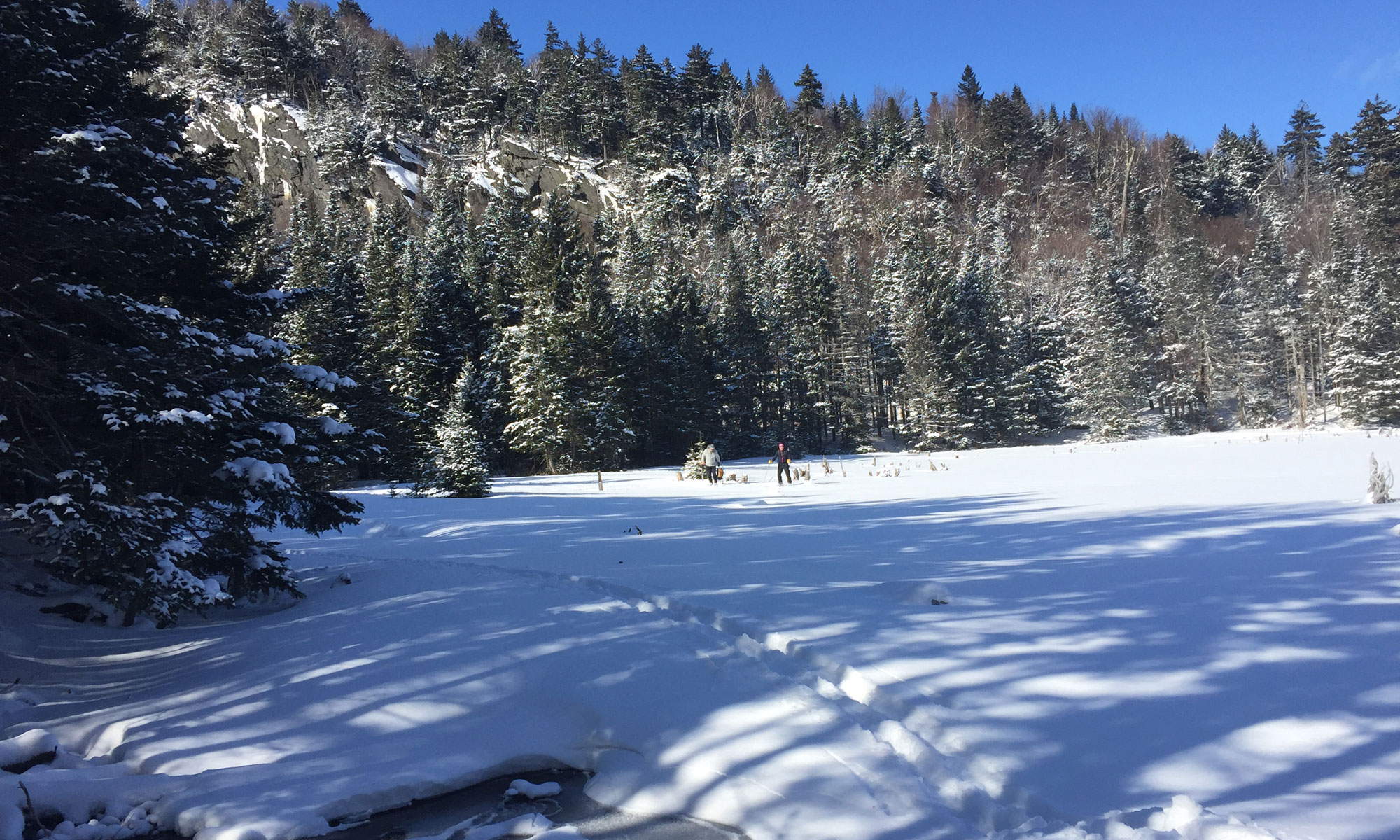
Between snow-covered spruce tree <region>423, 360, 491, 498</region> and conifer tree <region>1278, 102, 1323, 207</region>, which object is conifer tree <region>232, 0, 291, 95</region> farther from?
conifer tree <region>1278, 102, 1323, 207</region>

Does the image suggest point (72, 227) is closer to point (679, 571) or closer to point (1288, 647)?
point (679, 571)

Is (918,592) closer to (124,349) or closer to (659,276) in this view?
(124,349)

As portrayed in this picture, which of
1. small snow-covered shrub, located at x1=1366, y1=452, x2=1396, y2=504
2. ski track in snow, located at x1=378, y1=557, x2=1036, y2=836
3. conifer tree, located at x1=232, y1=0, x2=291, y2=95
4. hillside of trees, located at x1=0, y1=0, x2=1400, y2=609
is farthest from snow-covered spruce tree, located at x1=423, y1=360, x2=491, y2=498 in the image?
conifer tree, located at x1=232, y1=0, x2=291, y2=95

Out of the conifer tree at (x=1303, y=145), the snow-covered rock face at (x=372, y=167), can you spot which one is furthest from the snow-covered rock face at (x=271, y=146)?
the conifer tree at (x=1303, y=145)

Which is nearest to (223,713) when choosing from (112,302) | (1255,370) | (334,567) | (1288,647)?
(112,302)

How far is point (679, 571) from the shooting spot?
886 centimetres

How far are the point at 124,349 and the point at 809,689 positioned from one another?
7.63m

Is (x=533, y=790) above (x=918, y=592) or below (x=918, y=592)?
below

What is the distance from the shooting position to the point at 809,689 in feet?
16.1

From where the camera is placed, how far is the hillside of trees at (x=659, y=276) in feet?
25.6

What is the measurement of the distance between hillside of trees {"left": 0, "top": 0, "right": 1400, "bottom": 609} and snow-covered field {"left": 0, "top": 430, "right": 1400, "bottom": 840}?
162 cm

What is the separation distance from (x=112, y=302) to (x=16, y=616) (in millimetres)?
4347

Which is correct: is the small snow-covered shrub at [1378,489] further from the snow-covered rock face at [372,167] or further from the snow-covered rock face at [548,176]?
the snow-covered rock face at [548,176]

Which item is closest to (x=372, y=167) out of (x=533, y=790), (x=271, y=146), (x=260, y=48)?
(x=271, y=146)
